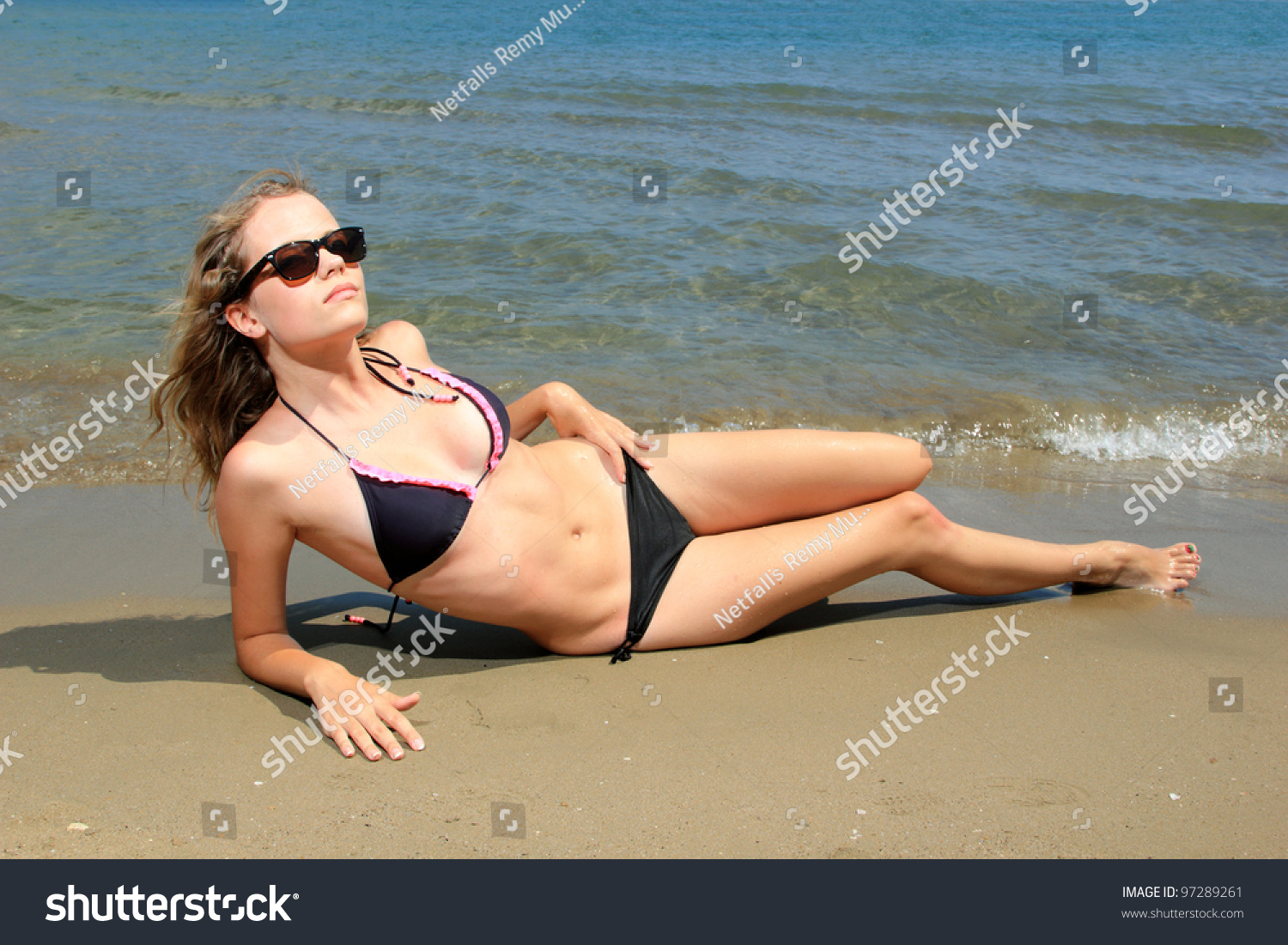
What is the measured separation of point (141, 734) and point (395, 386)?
1165 millimetres

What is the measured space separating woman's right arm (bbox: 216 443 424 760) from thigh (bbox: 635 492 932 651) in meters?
0.88

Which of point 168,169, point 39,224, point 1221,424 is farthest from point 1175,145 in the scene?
point 39,224

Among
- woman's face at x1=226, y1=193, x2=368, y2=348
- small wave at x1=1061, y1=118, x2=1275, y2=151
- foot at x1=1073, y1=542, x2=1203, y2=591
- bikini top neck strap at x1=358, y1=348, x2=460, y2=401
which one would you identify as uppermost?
small wave at x1=1061, y1=118, x2=1275, y2=151

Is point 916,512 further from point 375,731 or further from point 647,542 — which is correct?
point 375,731

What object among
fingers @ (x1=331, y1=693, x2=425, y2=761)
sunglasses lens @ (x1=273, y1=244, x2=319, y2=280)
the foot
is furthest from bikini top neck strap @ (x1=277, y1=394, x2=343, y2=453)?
the foot

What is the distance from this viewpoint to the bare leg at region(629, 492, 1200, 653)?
3234 mm

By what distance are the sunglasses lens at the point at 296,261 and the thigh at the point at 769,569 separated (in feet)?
4.62

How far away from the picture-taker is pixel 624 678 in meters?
3.13
